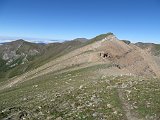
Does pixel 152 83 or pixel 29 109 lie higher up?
pixel 152 83

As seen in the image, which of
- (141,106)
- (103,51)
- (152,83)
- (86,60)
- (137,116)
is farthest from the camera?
(103,51)

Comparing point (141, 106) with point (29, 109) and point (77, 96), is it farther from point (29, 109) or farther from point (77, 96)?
point (29, 109)

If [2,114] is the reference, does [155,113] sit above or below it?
above

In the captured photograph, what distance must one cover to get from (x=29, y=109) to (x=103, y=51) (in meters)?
49.1

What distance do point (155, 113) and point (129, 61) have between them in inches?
2247

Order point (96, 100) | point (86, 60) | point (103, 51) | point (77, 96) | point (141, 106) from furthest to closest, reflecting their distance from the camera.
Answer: point (103, 51), point (86, 60), point (77, 96), point (96, 100), point (141, 106)

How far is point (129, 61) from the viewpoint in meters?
82.6

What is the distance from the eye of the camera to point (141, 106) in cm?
2844

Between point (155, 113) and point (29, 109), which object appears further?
point (29, 109)

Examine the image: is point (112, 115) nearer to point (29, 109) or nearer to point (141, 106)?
point (141, 106)

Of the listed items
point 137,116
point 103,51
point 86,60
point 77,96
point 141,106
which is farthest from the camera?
point 103,51

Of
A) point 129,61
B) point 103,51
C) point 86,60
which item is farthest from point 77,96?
point 129,61

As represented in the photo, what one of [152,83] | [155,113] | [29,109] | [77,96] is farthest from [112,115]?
[152,83]

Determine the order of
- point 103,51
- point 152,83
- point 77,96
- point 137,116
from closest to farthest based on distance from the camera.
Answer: point 137,116
point 77,96
point 152,83
point 103,51
